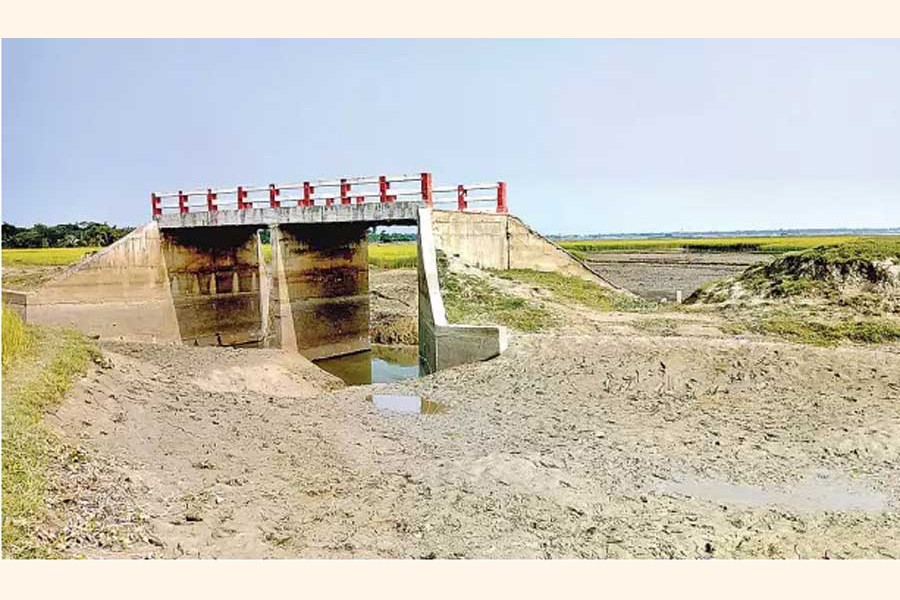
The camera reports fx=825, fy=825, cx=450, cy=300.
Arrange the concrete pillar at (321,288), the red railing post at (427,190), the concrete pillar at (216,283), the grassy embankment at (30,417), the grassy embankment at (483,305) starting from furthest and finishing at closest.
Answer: the concrete pillar at (216,283) → the concrete pillar at (321,288) → the red railing post at (427,190) → the grassy embankment at (483,305) → the grassy embankment at (30,417)

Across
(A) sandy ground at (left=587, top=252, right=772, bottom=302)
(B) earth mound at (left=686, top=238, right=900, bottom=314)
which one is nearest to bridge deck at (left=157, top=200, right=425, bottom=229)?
(B) earth mound at (left=686, top=238, right=900, bottom=314)

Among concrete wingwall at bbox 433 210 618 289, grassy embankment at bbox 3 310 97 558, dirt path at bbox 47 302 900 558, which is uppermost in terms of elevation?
concrete wingwall at bbox 433 210 618 289

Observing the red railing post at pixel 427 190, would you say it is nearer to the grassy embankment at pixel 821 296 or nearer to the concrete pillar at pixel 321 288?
the concrete pillar at pixel 321 288

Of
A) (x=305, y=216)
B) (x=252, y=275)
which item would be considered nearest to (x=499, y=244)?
(x=305, y=216)

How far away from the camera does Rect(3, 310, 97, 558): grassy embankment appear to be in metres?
5.50

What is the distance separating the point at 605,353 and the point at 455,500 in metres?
5.92

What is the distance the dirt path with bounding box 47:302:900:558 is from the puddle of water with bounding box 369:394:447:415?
0.66 ft

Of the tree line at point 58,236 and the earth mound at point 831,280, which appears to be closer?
the earth mound at point 831,280

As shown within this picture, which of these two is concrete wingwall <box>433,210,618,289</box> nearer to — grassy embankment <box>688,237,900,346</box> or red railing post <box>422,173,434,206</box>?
red railing post <box>422,173,434,206</box>

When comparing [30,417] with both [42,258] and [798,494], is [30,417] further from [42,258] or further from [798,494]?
[42,258]

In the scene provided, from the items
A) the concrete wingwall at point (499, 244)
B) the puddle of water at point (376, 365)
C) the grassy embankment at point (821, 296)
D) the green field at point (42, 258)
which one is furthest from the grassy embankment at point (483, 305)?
the green field at point (42, 258)

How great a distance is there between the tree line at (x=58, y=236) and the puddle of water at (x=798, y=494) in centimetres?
4940

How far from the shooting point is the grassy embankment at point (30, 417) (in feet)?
18.0

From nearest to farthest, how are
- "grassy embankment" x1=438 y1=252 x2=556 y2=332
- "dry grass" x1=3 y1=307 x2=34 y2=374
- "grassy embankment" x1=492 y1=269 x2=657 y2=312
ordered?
"dry grass" x1=3 y1=307 x2=34 y2=374
"grassy embankment" x1=438 y1=252 x2=556 y2=332
"grassy embankment" x1=492 y1=269 x2=657 y2=312
